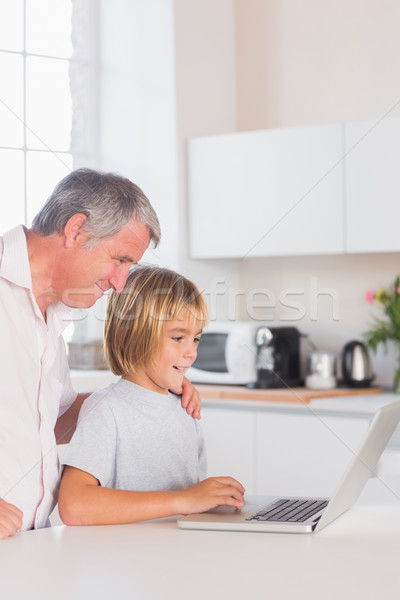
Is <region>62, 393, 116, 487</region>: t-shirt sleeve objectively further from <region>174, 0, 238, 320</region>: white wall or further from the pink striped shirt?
<region>174, 0, 238, 320</region>: white wall

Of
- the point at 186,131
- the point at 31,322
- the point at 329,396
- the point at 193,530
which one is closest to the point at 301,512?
the point at 193,530

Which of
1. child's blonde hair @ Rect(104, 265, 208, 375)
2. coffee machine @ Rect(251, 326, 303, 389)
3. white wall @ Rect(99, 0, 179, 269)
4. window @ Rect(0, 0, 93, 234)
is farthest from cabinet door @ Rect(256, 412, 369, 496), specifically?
child's blonde hair @ Rect(104, 265, 208, 375)

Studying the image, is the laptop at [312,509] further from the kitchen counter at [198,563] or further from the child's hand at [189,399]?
the child's hand at [189,399]

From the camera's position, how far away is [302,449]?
284 cm

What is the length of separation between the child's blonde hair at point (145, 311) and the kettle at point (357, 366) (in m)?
1.78

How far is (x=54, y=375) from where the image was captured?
1.38m

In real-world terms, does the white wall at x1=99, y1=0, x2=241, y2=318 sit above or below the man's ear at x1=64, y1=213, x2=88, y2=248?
above

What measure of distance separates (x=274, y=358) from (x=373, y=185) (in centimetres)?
71

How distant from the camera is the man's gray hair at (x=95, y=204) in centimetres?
132

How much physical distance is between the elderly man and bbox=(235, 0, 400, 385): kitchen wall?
6.71 feet

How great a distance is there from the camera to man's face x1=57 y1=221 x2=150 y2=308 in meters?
1.34

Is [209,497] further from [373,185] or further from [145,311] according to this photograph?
[373,185]

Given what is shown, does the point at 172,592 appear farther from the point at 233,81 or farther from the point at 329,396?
the point at 233,81

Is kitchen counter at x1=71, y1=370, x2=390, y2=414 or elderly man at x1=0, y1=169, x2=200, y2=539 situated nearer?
elderly man at x1=0, y1=169, x2=200, y2=539
